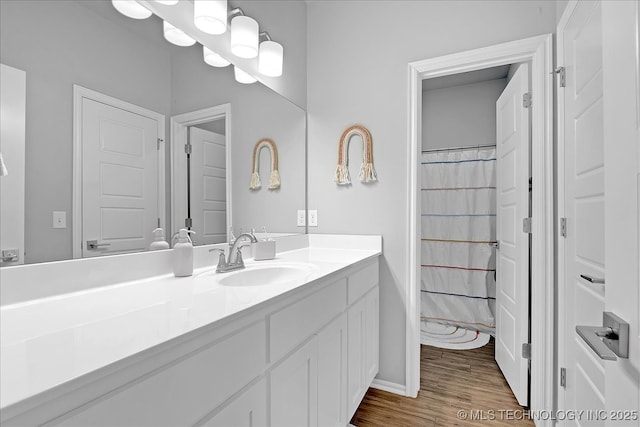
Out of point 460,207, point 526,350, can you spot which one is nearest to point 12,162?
point 526,350

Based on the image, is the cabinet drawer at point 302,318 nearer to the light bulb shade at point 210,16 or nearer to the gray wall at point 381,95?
the gray wall at point 381,95

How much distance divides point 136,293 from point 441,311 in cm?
308

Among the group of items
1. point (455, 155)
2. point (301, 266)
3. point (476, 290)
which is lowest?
point (476, 290)

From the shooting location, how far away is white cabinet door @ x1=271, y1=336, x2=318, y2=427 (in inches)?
39.5

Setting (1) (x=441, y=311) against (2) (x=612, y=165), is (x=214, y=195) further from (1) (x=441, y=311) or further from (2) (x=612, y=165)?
(1) (x=441, y=311)

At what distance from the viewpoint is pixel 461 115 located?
351 cm

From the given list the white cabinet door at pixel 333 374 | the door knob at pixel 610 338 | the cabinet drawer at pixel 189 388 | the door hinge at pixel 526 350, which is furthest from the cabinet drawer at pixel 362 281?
the door knob at pixel 610 338

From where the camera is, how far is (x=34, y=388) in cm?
46

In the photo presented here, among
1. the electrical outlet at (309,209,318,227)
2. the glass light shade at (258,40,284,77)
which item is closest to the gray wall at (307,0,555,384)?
the electrical outlet at (309,209,318,227)

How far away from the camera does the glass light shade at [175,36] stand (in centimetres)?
136

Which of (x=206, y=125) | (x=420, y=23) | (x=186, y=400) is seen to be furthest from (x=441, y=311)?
(x=186, y=400)

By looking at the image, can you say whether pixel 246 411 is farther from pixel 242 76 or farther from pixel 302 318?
pixel 242 76

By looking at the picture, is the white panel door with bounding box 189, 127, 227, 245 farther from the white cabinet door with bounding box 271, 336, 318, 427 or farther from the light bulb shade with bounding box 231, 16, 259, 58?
the white cabinet door with bounding box 271, 336, 318, 427

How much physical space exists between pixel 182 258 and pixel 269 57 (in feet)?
4.20
